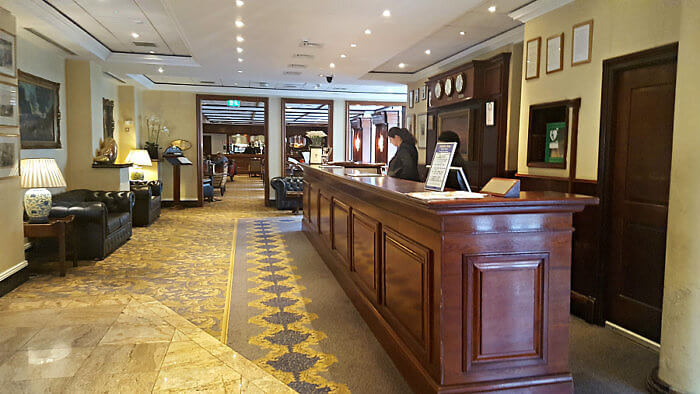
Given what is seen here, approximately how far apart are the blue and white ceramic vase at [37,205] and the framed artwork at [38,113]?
3.66 ft

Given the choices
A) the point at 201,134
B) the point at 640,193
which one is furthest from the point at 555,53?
the point at 201,134

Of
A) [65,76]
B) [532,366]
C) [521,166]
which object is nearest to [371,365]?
[532,366]

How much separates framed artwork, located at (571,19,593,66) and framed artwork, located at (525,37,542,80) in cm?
51

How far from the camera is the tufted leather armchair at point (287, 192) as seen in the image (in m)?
10.8

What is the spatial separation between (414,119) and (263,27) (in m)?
4.90

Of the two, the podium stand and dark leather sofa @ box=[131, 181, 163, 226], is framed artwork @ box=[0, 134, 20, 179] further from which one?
the podium stand

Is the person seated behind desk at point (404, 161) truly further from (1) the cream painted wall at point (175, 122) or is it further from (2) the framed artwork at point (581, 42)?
(1) the cream painted wall at point (175, 122)

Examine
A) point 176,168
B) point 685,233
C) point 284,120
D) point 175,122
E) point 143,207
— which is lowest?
point 143,207

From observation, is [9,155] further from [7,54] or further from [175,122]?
[175,122]

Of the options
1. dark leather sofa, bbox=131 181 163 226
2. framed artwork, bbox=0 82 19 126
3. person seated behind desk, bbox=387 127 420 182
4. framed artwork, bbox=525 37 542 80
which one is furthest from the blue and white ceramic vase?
framed artwork, bbox=525 37 542 80

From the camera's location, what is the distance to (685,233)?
266cm

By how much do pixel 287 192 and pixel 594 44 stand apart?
25.1ft

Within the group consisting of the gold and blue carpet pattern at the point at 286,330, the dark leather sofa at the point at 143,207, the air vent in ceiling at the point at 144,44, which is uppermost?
the air vent in ceiling at the point at 144,44

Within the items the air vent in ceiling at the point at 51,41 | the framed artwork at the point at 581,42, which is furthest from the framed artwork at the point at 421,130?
the air vent in ceiling at the point at 51,41
